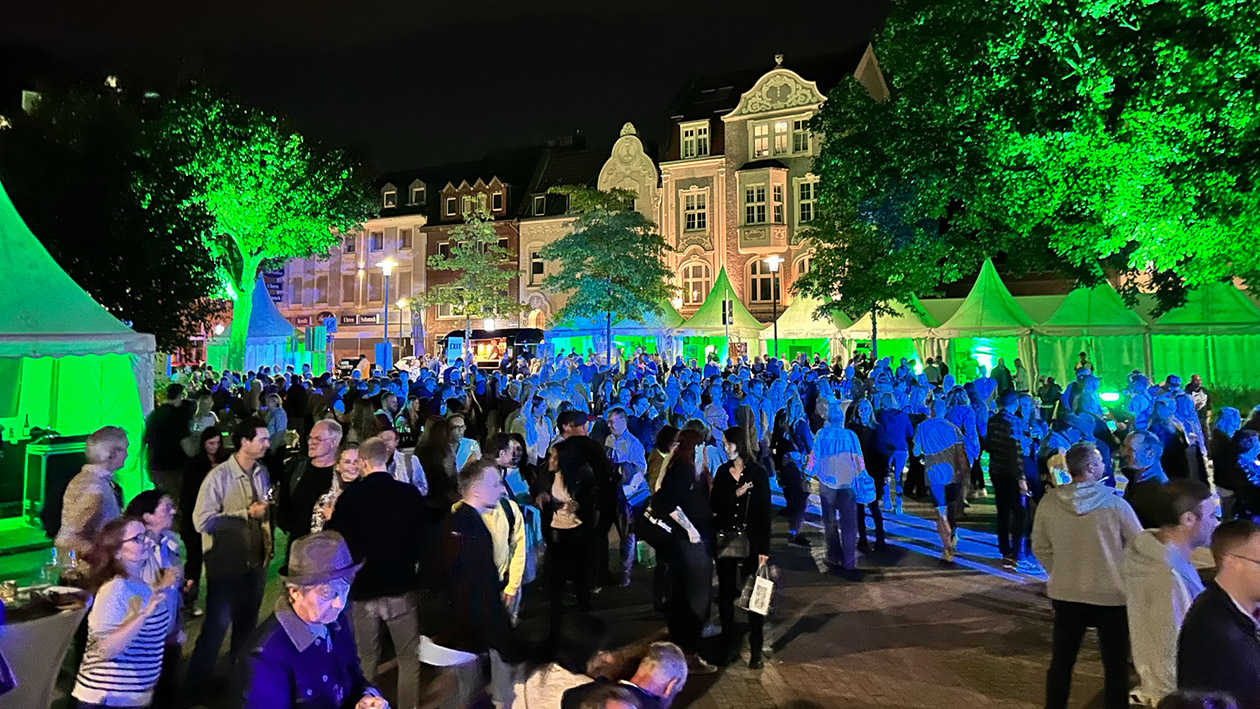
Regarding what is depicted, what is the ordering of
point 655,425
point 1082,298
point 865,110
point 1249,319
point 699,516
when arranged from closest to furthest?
1. point 699,516
2. point 655,425
3. point 1249,319
4. point 1082,298
5. point 865,110

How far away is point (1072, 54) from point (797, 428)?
11678mm

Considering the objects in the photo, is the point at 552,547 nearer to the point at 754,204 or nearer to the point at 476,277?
the point at 754,204

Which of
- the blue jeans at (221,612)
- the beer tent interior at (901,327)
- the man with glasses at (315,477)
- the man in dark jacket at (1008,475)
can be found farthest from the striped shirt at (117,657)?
the beer tent interior at (901,327)

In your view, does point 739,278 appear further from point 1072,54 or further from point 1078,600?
point 1078,600

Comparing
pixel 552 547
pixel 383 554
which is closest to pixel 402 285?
pixel 552 547

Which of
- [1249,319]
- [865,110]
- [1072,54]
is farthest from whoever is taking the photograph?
[865,110]

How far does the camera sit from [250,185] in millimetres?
27859

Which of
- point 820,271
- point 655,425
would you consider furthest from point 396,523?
point 820,271

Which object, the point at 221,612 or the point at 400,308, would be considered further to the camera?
the point at 400,308

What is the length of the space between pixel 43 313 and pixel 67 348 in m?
0.53

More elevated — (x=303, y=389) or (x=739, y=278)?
(x=739, y=278)

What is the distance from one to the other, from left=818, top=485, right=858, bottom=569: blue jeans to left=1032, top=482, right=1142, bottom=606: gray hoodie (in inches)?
147

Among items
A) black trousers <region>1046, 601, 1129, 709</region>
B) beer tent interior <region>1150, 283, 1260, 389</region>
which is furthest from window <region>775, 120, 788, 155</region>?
black trousers <region>1046, 601, 1129, 709</region>

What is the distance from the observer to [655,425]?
10.0m
